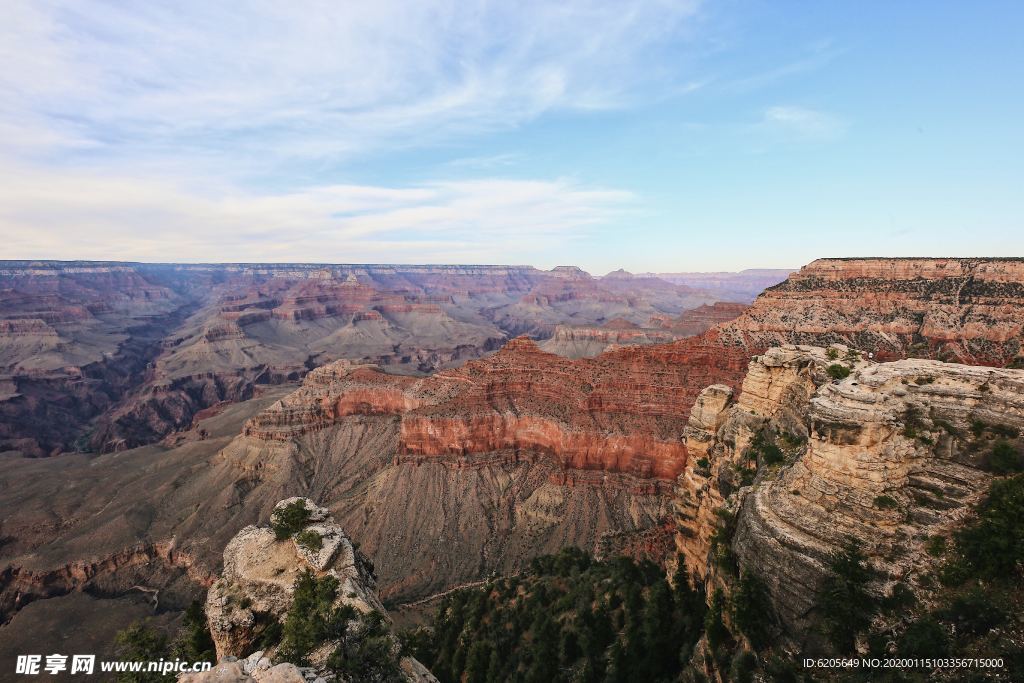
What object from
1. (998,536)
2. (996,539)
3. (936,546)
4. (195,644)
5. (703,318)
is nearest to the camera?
(996,539)

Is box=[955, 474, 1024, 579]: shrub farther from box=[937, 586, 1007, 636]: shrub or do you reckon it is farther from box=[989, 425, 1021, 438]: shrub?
box=[989, 425, 1021, 438]: shrub

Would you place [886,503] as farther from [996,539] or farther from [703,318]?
[703,318]

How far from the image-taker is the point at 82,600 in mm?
48750

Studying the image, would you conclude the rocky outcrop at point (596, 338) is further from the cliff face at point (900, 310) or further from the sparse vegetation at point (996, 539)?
the sparse vegetation at point (996, 539)

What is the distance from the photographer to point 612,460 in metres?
58.3

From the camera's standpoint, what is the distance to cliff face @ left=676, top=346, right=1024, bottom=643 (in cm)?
1559

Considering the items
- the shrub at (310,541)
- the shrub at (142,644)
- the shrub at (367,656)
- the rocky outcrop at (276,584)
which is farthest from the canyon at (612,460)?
the shrub at (142,644)

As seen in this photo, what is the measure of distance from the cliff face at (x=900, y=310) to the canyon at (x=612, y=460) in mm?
326

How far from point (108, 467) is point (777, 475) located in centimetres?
9871

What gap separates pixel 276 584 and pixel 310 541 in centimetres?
209

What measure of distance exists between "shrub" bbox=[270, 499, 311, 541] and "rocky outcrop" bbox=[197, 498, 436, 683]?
9 cm

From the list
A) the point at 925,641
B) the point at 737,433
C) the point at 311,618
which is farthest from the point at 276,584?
the point at 737,433

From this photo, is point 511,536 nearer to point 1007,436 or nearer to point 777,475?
point 777,475

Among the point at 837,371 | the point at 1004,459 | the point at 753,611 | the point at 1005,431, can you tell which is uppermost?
the point at 837,371
